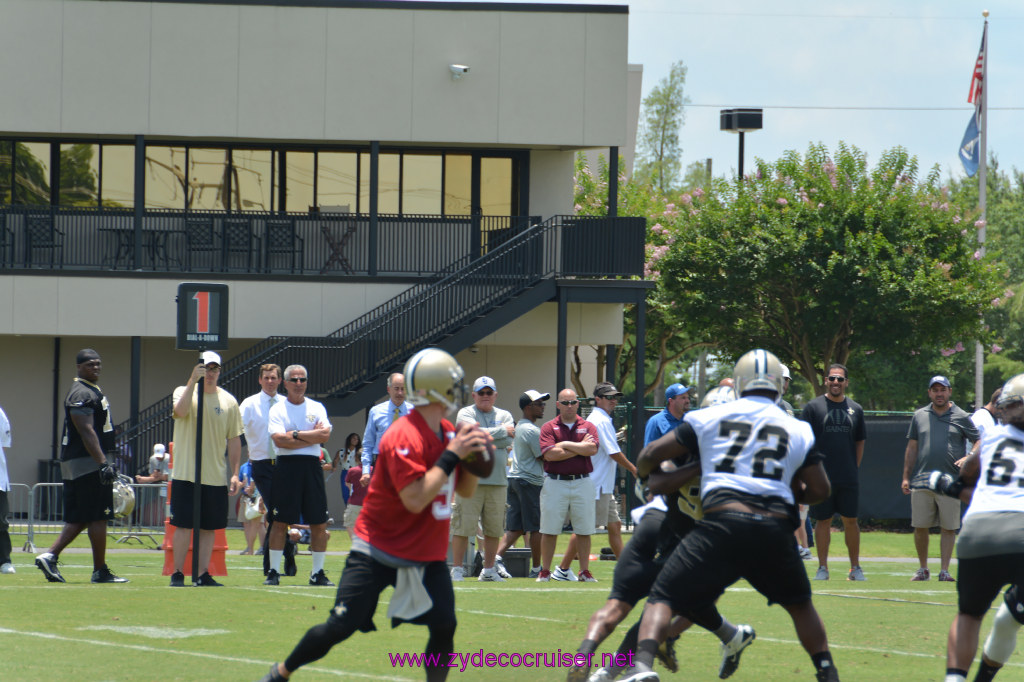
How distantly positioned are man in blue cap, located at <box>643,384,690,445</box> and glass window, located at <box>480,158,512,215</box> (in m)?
13.0

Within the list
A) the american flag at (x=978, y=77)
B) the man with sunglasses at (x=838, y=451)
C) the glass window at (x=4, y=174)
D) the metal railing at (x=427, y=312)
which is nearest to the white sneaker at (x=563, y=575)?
the man with sunglasses at (x=838, y=451)

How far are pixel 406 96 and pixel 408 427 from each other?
1944 cm

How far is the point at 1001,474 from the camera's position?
710 cm

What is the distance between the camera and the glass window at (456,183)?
26922mm

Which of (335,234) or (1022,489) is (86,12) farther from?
(1022,489)

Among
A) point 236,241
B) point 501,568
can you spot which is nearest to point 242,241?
point 236,241

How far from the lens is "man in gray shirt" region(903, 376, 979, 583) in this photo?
14594mm

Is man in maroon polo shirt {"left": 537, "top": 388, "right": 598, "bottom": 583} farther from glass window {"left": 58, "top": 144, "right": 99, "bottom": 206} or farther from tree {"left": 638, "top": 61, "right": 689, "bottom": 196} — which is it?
tree {"left": 638, "top": 61, "right": 689, "bottom": 196}

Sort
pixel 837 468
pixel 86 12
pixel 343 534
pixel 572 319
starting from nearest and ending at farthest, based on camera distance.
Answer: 1. pixel 837 468
2. pixel 343 534
3. pixel 86 12
4. pixel 572 319

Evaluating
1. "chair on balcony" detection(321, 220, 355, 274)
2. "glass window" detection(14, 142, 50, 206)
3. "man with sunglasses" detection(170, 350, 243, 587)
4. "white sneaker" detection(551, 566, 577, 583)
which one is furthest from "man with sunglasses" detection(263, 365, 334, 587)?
"glass window" detection(14, 142, 50, 206)

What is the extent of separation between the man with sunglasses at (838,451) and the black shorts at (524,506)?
2909 mm

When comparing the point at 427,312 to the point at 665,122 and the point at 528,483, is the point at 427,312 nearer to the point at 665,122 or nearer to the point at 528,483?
the point at 528,483

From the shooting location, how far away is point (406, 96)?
82.5 feet

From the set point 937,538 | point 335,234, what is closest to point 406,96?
point 335,234
